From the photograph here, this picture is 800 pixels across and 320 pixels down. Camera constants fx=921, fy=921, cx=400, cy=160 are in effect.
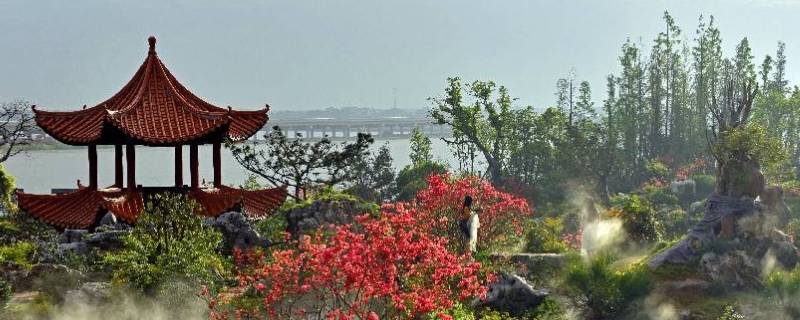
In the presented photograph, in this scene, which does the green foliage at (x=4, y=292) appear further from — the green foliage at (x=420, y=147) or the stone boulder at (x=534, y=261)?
the green foliage at (x=420, y=147)

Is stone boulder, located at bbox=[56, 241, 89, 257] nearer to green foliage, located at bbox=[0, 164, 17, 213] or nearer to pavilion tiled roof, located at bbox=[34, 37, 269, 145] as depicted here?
pavilion tiled roof, located at bbox=[34, 37, 269, 145]

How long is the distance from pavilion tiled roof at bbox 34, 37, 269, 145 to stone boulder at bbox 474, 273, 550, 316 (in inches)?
271

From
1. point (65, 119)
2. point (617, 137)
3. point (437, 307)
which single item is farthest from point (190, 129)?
point (617, 137)

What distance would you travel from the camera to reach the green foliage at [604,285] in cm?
1994

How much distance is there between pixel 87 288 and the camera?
1869 cm

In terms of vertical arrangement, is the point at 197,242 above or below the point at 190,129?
below

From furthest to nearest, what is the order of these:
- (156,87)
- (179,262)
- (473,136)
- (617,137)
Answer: (617,137), (473,136), (156,87), (179,262)

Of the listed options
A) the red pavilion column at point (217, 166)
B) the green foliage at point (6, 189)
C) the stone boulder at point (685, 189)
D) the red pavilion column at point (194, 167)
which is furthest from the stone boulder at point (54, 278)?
the stone boulder at point (685, 189)

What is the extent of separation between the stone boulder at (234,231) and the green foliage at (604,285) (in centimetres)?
776

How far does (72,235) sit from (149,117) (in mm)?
3626

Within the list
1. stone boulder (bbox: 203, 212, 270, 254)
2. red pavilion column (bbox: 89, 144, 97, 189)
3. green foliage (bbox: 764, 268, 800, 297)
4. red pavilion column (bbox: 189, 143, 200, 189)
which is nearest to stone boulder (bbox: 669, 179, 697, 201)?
green foliage (bbox: 764, 268, 800, 297)

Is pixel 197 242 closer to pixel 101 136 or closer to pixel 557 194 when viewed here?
pixel 101 136

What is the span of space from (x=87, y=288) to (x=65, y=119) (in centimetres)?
460

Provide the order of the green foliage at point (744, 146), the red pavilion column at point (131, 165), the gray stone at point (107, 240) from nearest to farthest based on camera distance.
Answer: the red pavilion column at point (131, 165), the gray stone at point (107, 240), the green foliage at point (744, 146)
